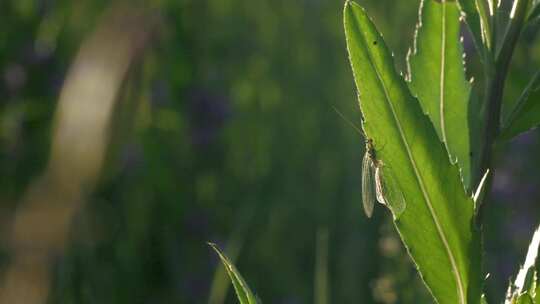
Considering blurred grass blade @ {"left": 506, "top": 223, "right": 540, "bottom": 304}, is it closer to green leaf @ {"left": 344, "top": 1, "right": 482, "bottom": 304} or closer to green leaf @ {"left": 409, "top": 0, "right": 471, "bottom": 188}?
green leaf @ {"left": 344, "top": 1, "right": 482, "bottom": 304}

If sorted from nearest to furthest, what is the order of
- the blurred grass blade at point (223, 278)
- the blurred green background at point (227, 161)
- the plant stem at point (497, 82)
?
the plant stem at point (497, 82), the blurred grass blade at point (223, 278), the blurred green background at point (227, 161)

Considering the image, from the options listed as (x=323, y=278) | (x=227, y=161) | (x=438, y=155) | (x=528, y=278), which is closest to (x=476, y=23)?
(x=438, y=155)

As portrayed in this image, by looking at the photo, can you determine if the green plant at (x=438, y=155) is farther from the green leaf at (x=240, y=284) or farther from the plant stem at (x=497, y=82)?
the green leaf at (x=240, y=284)

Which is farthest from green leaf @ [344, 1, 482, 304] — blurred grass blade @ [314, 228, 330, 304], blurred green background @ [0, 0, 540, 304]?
blurred green background @ [0, 0, 540, 304]

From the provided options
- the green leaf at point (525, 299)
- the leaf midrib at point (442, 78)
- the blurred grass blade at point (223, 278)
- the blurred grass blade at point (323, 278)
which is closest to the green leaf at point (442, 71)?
the leaf midrib at point (442, 78)

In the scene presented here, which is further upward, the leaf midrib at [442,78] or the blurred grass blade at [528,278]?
the leaf midrib at [442,78]

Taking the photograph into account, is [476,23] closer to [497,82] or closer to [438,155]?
[497,82]
